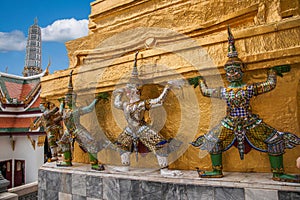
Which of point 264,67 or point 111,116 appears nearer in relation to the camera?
point 264,67

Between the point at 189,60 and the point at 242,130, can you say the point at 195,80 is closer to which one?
the point at 189,60

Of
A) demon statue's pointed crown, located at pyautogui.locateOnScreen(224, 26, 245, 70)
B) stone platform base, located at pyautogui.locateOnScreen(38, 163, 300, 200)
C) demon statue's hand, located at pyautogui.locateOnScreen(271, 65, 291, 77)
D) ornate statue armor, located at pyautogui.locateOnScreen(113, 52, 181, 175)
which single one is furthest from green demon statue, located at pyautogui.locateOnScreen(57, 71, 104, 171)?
demon statue's hand, located at pyautogui.locateOnScreen(271, 65, 291, 77)

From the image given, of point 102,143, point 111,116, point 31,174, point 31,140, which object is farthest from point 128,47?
point 31,174

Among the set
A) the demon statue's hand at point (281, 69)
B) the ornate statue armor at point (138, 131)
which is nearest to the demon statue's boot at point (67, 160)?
the ornate statue armor at point (138, 131)

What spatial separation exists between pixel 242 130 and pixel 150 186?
1285mm

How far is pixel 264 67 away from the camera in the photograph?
263 cm

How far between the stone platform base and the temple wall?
1.29 ft

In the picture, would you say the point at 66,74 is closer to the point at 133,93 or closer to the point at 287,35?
the point at 133,93

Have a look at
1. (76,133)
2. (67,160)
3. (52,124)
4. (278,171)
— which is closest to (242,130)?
(278,171)

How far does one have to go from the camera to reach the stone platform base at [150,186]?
2.22 metres

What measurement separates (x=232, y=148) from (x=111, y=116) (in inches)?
77.0

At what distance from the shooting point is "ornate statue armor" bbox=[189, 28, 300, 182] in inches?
90.5

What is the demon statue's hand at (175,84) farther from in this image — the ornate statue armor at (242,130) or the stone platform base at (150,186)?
the stone platform base at (150,186)

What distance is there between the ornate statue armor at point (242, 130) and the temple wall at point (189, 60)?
0.28m
